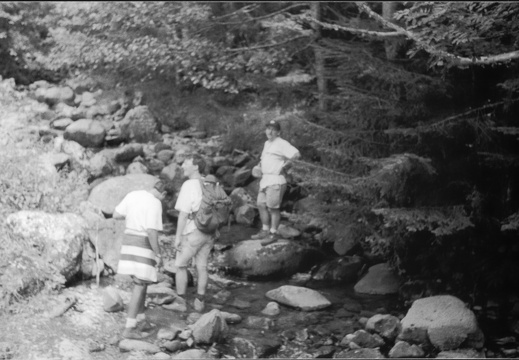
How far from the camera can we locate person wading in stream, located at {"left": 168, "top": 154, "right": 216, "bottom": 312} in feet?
26.3

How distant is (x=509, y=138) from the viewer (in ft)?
28.5

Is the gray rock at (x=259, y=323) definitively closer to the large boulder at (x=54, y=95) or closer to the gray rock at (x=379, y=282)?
the gray rock at (x=379, y=282)

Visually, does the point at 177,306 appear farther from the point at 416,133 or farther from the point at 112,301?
the point at 416,133

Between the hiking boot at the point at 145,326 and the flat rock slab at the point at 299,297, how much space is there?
217 centimetres

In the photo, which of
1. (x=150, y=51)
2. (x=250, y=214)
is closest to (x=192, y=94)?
(x=150, y=51)

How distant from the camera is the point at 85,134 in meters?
14.5

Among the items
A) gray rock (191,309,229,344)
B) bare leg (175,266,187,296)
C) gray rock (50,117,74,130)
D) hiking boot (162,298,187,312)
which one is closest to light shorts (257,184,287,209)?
bare leg (175,266,187,296)

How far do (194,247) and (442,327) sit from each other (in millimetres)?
A: 3476

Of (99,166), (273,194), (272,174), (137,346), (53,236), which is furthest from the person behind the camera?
(99,166)

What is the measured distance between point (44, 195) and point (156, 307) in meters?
2.51

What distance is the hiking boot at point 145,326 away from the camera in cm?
721

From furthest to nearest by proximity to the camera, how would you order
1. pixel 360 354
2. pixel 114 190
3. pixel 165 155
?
1. pixel 165 155
2. pixel 114 190
3. pixel 360 354

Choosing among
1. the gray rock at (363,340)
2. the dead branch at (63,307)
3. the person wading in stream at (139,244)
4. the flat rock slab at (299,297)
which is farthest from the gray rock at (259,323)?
the dead branch at (63,307)

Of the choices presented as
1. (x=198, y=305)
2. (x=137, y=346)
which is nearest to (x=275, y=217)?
(x=198, y=305)
